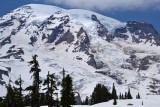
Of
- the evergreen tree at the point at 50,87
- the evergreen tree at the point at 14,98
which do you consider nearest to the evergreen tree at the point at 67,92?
the evergreen tree at the point at 50,87

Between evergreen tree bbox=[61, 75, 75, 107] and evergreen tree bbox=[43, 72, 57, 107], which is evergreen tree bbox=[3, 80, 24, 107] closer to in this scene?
evergreen tree bbox=[61, 75, 75, 107]

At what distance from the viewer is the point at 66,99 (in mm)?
78750

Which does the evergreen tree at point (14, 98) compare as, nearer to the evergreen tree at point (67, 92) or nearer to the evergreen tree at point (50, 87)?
the evergreen tree at point (67, 92)

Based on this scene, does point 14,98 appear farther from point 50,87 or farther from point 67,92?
point 50,87

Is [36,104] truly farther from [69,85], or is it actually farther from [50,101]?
[69,85]

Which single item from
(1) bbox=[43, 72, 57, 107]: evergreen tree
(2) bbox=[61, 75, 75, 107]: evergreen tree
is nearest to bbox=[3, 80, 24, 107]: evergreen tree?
(2) bbox=[61, 75, 75, 107]: evergreen tree

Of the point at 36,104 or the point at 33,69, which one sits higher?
the point at 33,69

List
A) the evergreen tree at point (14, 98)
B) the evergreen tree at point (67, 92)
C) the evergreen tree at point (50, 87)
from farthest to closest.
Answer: the evergreen tree at point (14, 98) < the evergreen tree at point (67, 92) < the evergreen tree at point (50, 87)

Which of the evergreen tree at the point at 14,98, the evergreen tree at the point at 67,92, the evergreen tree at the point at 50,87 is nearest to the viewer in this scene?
the evergreen tree at the point at 50,87

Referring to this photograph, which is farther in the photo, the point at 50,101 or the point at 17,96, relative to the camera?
the point at 17,96

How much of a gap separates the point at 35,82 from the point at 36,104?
3499mm

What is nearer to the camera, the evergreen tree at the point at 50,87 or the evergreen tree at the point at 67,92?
the evergreen tree at the point at 50,87

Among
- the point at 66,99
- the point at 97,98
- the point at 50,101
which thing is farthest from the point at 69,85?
the point at 97,98

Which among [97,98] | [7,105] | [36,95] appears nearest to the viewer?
[36,95]
